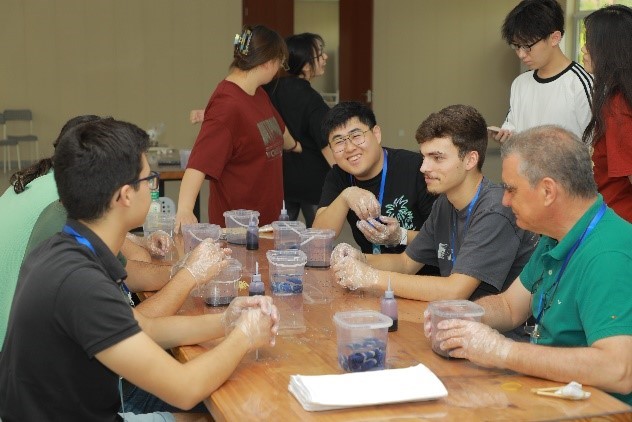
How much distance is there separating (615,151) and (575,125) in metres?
0.75

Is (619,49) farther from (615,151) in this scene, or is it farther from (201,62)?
(201,62)

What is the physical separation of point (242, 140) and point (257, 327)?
2234 mm

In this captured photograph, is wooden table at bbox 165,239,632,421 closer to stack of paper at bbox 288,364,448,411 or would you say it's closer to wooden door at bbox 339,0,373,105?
stack of paper at bbox 288,364,448,411

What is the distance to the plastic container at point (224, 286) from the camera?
278 cm

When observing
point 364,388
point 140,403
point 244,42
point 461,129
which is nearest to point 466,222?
point 461,129

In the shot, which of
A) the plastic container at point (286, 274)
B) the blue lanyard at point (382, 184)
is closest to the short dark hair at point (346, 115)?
the blue lanyard at point (382, 184)

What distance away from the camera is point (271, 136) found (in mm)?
4402

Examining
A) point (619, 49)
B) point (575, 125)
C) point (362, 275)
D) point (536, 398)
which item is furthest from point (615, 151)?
point (536, 398)

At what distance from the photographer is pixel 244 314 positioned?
2.15m

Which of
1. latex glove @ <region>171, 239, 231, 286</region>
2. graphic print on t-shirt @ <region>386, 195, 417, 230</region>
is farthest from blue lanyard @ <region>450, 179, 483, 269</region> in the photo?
latex glove @ <region>171, 239, 231, 286</region>

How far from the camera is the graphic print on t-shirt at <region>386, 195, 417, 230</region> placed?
356 cm

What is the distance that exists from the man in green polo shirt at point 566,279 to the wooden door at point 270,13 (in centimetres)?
959

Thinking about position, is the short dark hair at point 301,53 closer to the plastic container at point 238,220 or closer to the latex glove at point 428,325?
the plastic container at point 238,220

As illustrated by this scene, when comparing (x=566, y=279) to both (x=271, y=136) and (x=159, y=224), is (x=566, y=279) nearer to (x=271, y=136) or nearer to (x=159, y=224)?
(x=159, y=224)
